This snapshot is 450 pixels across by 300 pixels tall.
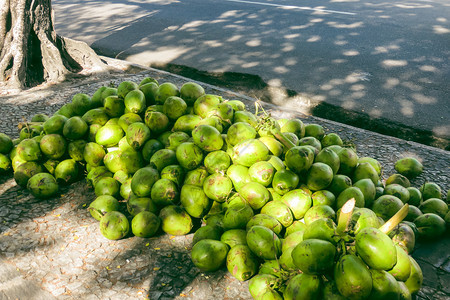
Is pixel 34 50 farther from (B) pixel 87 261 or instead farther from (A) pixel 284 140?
(A) pixel 284 140

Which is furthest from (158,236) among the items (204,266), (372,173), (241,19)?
(241,19)

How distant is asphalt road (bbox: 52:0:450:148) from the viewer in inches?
237

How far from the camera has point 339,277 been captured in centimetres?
203

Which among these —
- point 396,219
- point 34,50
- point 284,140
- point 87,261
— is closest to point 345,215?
point 396,219

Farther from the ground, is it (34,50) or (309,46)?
(34,50)

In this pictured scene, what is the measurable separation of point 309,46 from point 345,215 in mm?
7301

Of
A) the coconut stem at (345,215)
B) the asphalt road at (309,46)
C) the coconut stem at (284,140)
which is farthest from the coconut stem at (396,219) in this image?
the asphalt road at (309,46)

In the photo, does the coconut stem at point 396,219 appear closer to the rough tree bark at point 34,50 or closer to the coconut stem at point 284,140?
the coconut stem at point 284,140

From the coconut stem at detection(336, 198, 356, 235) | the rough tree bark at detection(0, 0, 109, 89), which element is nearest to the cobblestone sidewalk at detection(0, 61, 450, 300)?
the coconut stem at detection(336, 198, 356, 235)

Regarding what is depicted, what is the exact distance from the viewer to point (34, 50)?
6.89 m

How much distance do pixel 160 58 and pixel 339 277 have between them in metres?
7.20

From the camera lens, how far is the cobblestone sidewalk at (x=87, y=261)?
249 centimetres

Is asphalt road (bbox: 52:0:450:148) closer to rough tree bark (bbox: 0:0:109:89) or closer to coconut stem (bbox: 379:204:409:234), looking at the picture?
rough tree bark (bbox: 0:0:109:89)

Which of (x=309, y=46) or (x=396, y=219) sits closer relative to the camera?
(x=396, y=219)
